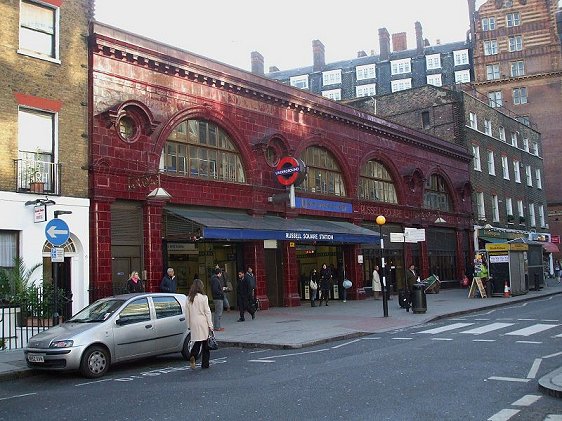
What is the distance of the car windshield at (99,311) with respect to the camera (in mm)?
11820

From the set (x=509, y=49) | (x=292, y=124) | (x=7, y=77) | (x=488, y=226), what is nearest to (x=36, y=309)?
(x=7, y=77)

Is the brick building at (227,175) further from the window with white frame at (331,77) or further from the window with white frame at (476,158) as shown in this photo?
the window with white frame at (331,77)

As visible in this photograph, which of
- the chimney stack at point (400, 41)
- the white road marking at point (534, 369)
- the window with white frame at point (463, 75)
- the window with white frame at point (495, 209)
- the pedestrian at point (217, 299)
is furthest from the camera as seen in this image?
the chimney stack at point (400, 41)

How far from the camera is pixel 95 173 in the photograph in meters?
18.6

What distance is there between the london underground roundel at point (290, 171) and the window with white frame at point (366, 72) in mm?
44244

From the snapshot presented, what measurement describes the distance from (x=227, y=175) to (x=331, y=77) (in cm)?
4704

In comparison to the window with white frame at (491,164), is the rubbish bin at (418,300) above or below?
below

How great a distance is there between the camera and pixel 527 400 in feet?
25.7

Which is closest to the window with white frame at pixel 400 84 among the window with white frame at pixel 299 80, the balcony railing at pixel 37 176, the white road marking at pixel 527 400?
the window with white frame at pixel 299 80

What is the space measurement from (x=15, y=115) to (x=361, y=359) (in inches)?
461

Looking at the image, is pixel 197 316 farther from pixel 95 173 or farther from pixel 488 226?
pixel 488 226

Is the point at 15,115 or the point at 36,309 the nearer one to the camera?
the point at 36,309

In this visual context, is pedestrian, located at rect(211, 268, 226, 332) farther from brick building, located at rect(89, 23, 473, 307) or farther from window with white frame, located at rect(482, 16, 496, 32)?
window with white frame, located at rect(482, 16, 496, 32)

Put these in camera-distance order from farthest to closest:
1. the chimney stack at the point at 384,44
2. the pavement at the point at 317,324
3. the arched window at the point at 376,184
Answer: the chimney stack at the point at 384,44
the arched window at the point at 376,184
the pavement at the point at 317,324
